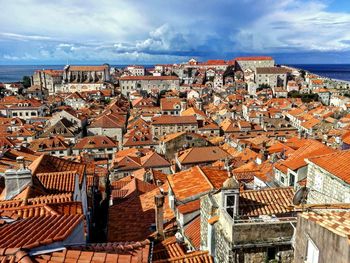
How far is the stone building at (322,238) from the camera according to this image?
18.6 feet

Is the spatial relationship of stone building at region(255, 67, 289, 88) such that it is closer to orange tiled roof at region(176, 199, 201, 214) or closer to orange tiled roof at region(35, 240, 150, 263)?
orange tiled roof at region(176, 199, 201, 214)

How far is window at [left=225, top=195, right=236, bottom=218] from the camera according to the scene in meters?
12.2

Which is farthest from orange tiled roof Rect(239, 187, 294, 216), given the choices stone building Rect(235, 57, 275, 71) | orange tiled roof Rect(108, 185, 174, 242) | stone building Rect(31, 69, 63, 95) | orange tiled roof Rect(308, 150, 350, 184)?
stone building Rect(235, 57, 275, 71)

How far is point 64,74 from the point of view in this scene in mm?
159500

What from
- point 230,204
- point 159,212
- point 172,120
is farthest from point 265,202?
point 172,120

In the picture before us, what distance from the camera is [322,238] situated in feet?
20.6

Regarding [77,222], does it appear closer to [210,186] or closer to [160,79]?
[210,186]

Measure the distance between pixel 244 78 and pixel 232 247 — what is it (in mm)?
159454

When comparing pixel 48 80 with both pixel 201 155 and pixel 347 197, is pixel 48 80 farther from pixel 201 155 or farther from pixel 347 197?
pixel 347 197

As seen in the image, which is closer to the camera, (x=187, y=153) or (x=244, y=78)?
(x=187, y=153)

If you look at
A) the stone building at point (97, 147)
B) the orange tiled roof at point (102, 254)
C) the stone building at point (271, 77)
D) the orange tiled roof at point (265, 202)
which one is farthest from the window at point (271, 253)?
the stone building at point (271, 77)

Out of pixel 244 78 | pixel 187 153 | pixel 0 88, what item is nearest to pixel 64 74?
pixel 0 88

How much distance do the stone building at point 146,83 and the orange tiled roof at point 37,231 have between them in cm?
12935

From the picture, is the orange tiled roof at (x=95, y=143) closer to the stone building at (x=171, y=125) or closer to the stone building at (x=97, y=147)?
the stone building at (x=97, y=147)
